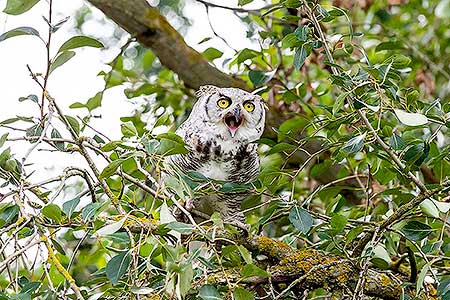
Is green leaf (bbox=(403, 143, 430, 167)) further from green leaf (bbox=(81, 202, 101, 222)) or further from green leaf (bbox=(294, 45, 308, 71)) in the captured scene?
green leaf (bbox=(81, 202, 101, 222))

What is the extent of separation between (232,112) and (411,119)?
29.8 inches

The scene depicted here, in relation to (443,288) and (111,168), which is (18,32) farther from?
(443,288)

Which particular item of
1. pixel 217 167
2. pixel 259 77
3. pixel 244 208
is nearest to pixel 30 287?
pixel 244 208

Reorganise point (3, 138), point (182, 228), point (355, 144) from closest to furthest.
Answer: point (182, 228) < point (3, 138) < point (355, 144)

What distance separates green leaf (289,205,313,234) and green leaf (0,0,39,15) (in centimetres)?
47

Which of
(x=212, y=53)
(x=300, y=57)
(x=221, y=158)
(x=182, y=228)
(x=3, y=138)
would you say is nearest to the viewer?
(x=182, y=228)

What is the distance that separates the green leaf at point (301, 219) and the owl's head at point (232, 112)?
23.2 inches

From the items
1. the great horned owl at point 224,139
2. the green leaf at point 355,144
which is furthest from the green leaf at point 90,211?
the great horned owl at point 224,139

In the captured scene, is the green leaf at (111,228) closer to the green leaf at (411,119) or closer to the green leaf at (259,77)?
the green leaf at (411,119)

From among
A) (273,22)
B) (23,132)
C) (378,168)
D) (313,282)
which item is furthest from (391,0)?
(23,132)

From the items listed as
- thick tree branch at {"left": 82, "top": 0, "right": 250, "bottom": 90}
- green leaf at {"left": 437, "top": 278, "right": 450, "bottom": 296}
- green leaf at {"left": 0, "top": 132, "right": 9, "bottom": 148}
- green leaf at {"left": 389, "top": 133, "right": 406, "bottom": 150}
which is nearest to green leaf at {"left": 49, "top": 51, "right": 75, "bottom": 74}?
green leaf at {"left": 0, "top": 132, "right": 9, "bottom": 148}

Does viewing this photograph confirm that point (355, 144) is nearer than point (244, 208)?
Yes

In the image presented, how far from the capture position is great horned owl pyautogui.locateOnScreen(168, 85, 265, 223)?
1702 mm

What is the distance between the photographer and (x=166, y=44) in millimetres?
2045
